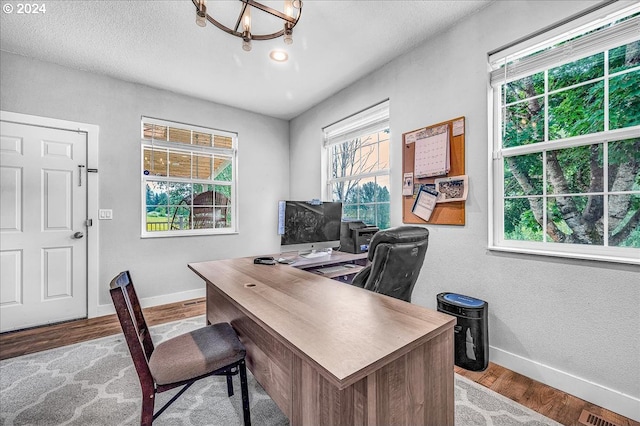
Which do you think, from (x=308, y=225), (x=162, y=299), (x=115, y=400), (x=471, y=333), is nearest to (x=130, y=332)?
(x=115, y=400)

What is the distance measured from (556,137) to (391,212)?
1402 mm

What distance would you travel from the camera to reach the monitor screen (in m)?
2.17

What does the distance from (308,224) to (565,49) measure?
6.92 ft

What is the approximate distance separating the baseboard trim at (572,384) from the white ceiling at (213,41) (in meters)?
2.62

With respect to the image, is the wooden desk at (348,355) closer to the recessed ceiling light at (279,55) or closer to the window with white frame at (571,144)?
the window with white frame at (571,144)

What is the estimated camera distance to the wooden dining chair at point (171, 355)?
3.47ft

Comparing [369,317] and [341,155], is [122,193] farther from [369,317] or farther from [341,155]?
[369,317]

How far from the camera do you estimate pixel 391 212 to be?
283cm

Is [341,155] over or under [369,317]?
over

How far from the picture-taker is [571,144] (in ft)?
5.74

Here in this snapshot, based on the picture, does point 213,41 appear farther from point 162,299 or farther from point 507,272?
point 507,272

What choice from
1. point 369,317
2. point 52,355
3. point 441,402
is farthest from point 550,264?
point 52,355

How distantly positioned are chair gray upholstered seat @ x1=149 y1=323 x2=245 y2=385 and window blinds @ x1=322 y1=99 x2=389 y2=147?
8.40ft

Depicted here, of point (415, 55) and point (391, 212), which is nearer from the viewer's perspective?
point (415, 55)
